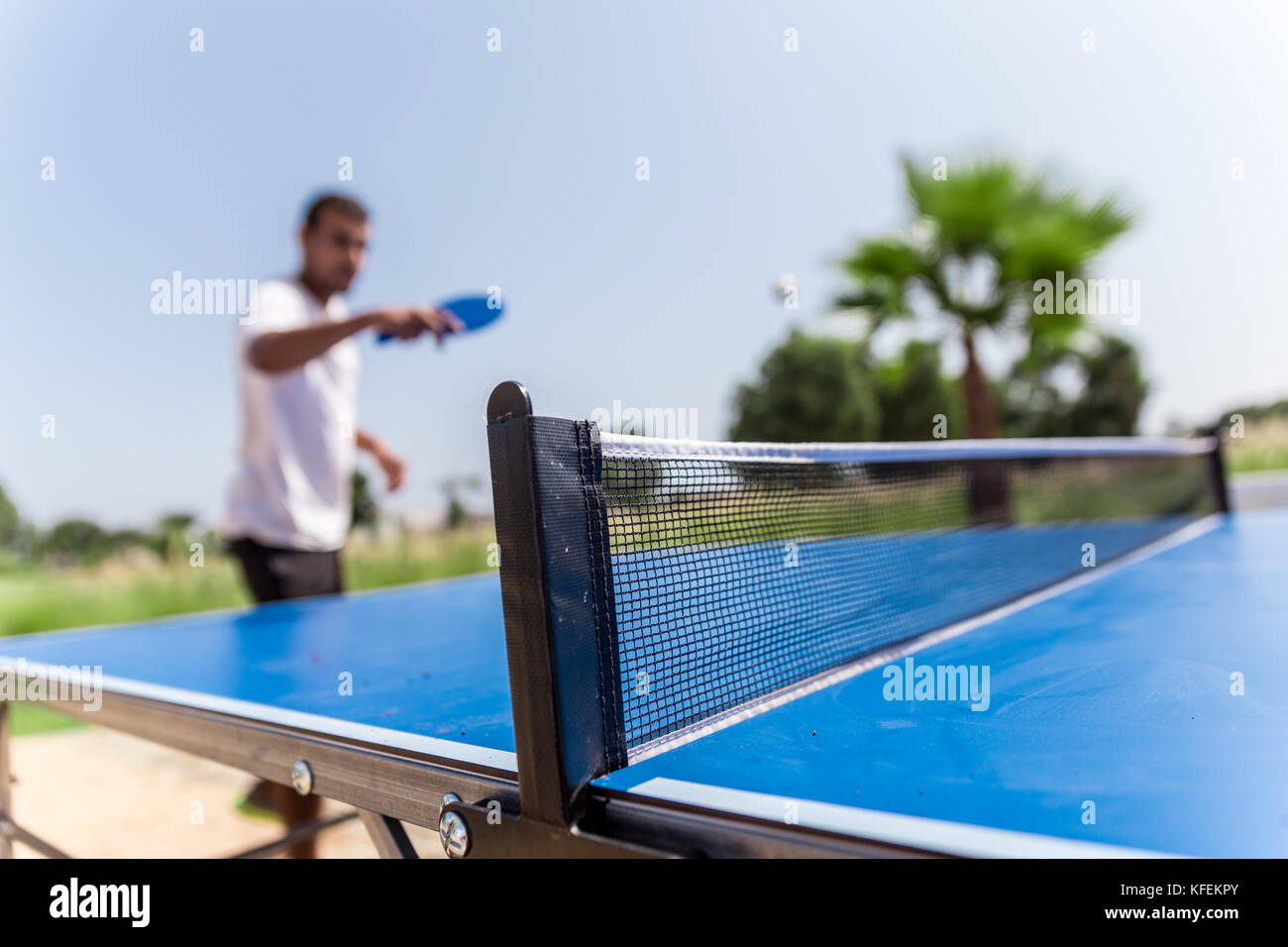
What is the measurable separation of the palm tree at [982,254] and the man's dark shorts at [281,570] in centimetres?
652

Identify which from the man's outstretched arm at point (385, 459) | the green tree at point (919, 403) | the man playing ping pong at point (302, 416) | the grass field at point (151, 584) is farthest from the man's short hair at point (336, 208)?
the green tree at point (919, 403)

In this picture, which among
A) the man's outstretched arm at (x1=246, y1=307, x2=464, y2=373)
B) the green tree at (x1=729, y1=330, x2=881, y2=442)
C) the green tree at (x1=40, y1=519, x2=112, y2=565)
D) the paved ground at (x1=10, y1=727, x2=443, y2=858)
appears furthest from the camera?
the green tree at (x1=729, y1=330, x2=881, y2=442)

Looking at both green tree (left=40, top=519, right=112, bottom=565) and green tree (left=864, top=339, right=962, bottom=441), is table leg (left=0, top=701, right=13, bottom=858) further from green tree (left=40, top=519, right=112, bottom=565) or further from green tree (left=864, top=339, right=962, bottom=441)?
green tree (left=864, top=339, right=962, bottom=441)

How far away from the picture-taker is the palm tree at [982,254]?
7.73 meters

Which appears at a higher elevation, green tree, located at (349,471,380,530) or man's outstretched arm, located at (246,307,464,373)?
man's outstretched arm, located at (246,307,464,373)

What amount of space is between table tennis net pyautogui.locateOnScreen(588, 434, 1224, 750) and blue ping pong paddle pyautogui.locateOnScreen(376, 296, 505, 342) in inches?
41.8

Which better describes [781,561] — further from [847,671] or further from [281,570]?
[281,570]

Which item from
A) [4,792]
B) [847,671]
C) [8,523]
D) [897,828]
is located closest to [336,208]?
[4,792]

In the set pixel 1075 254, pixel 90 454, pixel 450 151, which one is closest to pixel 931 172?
pixel 1075 254

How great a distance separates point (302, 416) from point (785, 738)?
233cm

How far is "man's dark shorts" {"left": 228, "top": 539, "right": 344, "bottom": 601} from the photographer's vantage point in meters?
2.90

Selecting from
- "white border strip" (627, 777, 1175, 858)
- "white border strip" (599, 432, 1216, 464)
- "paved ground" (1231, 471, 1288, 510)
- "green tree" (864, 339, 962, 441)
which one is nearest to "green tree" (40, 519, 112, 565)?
"white border strip" (599, 432, 1216, 464)

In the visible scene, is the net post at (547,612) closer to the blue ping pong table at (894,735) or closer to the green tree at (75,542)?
the blue ping pong table at (894,735)

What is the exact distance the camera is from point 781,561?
194 centimetres
